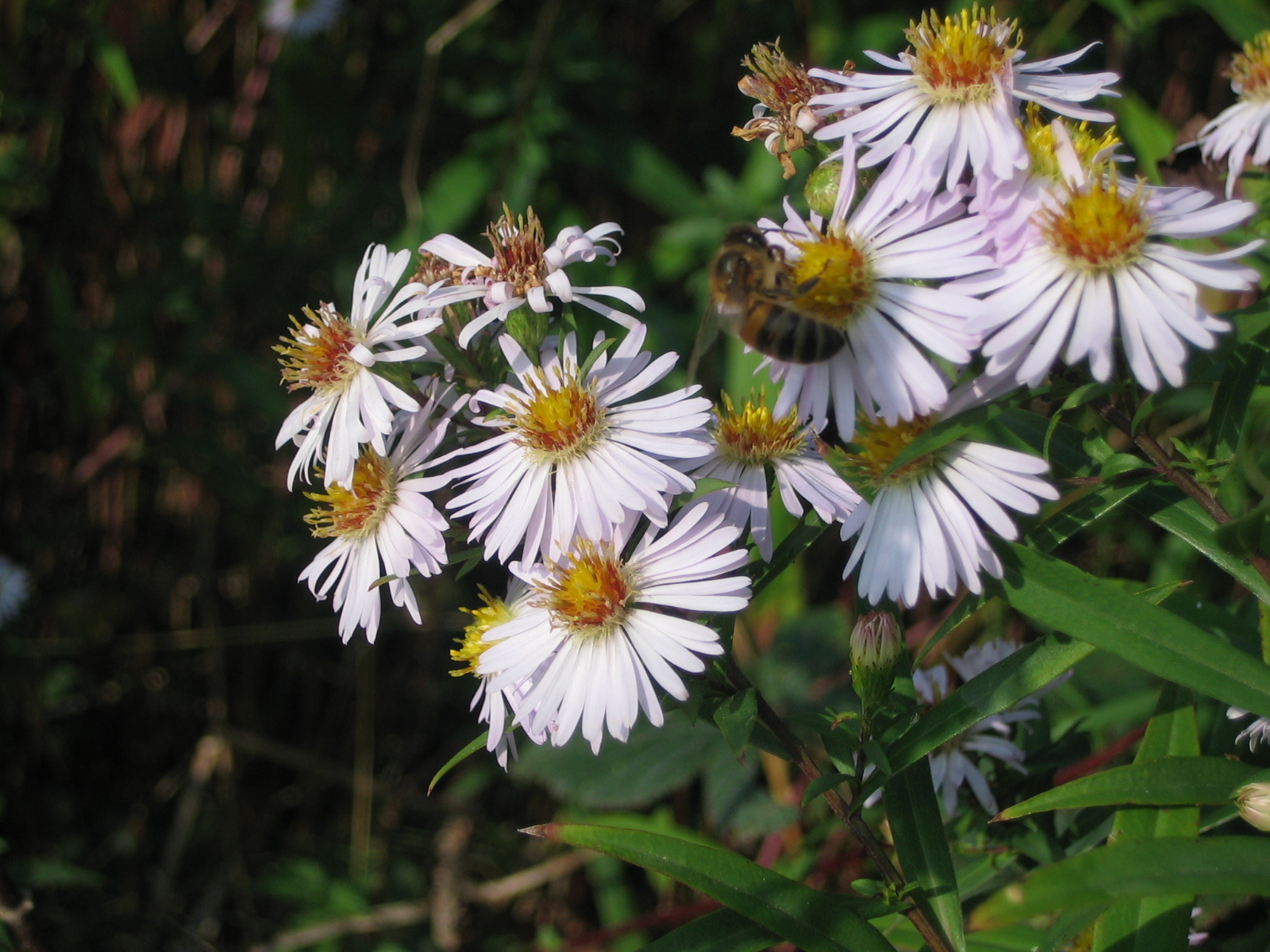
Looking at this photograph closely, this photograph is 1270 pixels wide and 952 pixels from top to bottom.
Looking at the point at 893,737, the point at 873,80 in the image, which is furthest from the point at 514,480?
the point at 873,80

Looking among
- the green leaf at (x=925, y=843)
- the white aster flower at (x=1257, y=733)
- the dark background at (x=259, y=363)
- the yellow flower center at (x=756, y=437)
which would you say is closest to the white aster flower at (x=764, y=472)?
the yellow flower center at (x=756, y=437)

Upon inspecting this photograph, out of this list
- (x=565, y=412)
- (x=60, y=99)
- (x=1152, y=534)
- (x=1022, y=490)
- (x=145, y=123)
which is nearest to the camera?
(x=1022, y=490)

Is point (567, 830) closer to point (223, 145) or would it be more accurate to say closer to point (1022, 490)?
point (1022, 490)

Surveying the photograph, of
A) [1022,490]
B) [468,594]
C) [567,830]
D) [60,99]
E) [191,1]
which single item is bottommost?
[567,830]

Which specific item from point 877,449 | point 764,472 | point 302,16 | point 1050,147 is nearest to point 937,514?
point 877,449

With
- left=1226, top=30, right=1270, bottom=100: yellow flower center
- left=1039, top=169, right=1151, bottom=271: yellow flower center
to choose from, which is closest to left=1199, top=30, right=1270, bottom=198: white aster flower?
left=1226, top=30, right=1270, bottom=100: yellow flower center

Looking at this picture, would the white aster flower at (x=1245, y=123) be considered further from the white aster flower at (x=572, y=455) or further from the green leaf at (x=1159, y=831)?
the white aster flower at (x=572, y=455)
